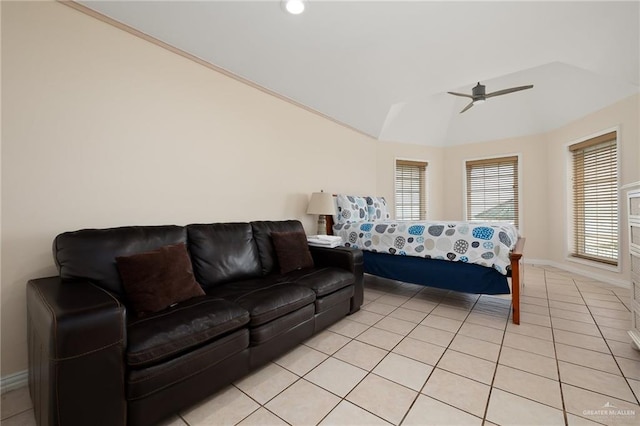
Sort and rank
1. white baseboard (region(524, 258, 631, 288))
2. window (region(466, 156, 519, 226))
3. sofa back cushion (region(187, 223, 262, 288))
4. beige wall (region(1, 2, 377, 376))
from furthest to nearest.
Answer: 1. window (region(466, 156, 519, 226))
2. white baseboard (region(524, 258, 631, 288))
3. sofa back cushion (region(187, 223, 262, 288))
4. beige wall (region(1, 2, 377, 376))

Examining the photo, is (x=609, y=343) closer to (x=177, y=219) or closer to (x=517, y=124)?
(x=177, y=219)

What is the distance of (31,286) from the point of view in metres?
1.41

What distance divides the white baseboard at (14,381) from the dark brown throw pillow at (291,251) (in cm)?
176

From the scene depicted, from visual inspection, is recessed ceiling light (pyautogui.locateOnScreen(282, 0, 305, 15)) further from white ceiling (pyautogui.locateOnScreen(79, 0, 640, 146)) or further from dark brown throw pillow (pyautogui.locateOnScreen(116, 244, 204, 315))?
dark brown throw pillow (pyautogui.locateOnScreen(116, 244, 204, 315))

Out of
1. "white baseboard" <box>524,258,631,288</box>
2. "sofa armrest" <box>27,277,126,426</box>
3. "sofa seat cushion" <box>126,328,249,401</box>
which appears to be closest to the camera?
"sofa armrest" <box>27,277,126,426</box>

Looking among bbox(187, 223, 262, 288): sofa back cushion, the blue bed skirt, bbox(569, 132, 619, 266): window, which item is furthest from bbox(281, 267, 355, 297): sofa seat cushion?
bbox(569, 132, 619, 266): window

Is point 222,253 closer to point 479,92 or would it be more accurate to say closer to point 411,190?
point 479,92

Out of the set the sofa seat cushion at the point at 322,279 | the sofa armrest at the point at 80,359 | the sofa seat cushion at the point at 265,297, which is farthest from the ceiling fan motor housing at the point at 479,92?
the sofa armrest at the point at 80,359

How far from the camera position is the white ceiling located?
2.21 meters

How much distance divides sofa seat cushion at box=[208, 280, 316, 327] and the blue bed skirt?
155cm

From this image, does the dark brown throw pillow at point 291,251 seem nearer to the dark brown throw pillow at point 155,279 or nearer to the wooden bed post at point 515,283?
the dark brown throw pillow at point 155,279

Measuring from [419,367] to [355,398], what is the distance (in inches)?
22.2

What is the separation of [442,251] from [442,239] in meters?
0.13

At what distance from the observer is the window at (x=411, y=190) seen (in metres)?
5.57
